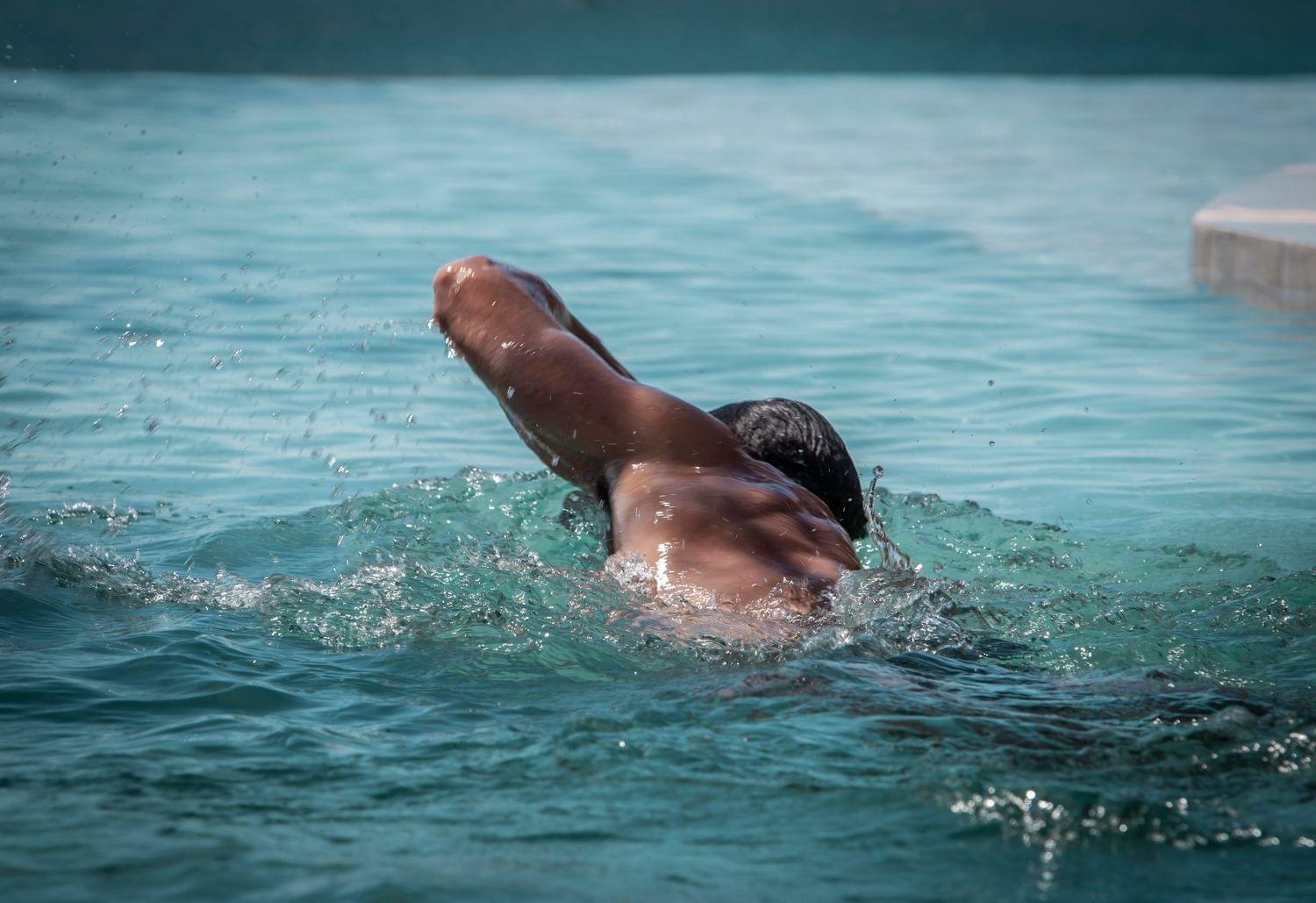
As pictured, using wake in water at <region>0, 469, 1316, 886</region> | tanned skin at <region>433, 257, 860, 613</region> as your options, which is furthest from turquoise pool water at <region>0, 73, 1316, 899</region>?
tanned skin at <region>433, 257, 860, 613</region>

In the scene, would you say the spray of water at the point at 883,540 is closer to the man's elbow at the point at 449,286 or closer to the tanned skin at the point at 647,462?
the tanned skin at the point at 647,462

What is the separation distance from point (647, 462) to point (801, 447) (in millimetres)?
414

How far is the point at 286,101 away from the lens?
17.8 m

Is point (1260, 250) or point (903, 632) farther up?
point (1260, 250)

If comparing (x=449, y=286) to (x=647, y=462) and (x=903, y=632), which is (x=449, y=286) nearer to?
(x=647, y=462)

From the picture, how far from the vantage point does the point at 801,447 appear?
343 cm

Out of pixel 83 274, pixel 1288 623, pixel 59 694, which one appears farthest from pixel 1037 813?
pixel 83 274

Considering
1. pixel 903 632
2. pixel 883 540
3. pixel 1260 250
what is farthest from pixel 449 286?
pixel 1260 250

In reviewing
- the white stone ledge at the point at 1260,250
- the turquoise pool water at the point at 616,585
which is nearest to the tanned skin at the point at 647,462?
the turquoise pool water at the point at 616,585

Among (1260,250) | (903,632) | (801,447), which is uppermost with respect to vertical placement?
(1260,250)

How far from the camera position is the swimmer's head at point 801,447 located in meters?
3.43

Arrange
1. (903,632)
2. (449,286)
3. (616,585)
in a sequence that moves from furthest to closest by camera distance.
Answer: (449,286)
(616,585)
(903,632)

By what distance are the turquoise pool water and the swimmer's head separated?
37cm

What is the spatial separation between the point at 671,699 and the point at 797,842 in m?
0.53
